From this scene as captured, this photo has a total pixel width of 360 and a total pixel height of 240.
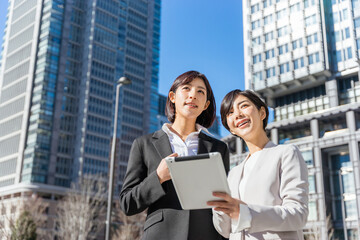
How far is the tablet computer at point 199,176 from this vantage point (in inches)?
78.4

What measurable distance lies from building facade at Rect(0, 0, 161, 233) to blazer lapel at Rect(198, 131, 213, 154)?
74.2 m

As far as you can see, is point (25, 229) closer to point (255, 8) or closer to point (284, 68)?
point (284, 68)

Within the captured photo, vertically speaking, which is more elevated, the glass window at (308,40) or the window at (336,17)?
the window at (336,17)

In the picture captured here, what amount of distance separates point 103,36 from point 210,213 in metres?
90.5

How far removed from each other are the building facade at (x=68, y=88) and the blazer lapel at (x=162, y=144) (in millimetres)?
74123

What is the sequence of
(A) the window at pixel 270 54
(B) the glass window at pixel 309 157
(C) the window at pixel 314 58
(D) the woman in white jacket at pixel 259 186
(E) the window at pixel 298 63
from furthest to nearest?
(A) the window at pixel 270 54, (E) the window at pixel 298 63, (C) the window at pixel 314 58, (B) the glass window at pixel 309 157, (D) the woman in white jacket at pixel 259 186

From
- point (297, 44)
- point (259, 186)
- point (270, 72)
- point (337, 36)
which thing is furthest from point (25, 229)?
point (337, 36)

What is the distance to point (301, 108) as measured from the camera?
50.6 m

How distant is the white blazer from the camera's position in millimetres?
2213

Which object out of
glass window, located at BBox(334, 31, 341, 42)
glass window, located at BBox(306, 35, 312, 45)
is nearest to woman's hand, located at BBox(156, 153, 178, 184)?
glass window, located at BBox(306, 35, 312, 45)

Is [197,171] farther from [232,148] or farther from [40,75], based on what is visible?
[40,75]

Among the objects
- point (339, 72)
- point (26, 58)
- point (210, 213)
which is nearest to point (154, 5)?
point (26, 58)

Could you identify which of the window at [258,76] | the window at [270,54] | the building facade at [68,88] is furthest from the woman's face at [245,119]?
the building facade at [68,88]

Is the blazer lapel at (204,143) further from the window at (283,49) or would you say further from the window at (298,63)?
the window at (283,49)
